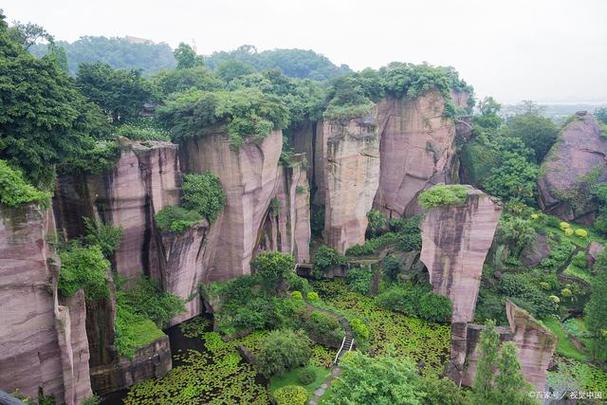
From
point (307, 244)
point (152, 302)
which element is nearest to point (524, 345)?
point (152, 302)

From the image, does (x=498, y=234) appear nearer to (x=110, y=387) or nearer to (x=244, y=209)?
(x=244, y=209)

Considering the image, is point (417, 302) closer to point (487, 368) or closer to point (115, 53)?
point (487, 368)

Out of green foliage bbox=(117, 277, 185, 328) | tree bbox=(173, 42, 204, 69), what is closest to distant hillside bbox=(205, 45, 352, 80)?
tree bbox=(173, 42, 204, 69)

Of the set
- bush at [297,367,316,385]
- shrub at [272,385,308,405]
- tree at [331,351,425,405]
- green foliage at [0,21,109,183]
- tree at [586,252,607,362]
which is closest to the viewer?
tree at [331,351,425,405]

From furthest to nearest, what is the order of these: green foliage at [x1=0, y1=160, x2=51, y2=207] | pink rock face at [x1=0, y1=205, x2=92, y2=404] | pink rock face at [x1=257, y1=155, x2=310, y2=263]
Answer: pink rock face at [x1=257, y1=155, x2=310, y2=263]
pink rock face at [x1=0, y1=205, x2=92, y2=404]
green foliage at [x1=0, y1=160, x2=51, y2=207]

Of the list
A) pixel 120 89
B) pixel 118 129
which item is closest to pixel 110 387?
pixel 118 129

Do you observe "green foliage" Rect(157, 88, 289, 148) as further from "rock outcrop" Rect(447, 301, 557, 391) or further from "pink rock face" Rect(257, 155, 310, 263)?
"rock outcrop" Rect(447, 301, 557, 391)

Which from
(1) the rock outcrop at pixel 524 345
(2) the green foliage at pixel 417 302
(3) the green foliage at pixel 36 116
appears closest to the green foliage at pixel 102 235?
A: (3) the green foliage at pixel 36 116
